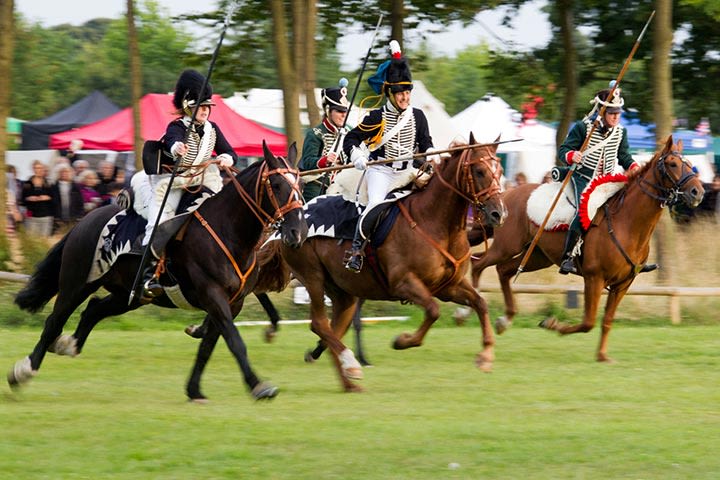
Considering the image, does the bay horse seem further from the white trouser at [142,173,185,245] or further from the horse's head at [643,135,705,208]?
the horse's head at [643,135,705,208]

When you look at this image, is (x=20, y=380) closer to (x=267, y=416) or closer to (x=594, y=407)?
(x=267, y=416)

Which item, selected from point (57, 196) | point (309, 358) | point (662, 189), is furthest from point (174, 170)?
point (57, 196)

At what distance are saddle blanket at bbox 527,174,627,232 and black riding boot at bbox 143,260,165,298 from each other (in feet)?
18.9

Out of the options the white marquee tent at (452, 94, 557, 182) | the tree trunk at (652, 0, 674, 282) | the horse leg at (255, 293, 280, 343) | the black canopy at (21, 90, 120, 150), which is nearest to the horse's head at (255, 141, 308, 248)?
the horse leg at (255, 293, 280, 343)

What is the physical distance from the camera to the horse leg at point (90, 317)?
1186cm

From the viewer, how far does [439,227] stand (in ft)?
41.0

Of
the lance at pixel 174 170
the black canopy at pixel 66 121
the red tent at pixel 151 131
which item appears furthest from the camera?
the black canopy at pixel 66 121

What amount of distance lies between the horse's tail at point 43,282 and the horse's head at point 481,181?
4006mm

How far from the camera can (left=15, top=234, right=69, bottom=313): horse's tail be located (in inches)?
491

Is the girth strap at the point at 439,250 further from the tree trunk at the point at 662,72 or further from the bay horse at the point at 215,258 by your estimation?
the tree trunk at the point at 662,72


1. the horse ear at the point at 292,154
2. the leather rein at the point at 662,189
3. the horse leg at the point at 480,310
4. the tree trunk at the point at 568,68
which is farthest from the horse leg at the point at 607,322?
the tree trunk at the point at 568,68

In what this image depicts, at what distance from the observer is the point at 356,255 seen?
12.8 m

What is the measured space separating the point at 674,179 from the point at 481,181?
3055mm

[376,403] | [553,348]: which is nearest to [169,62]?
[553,348]
